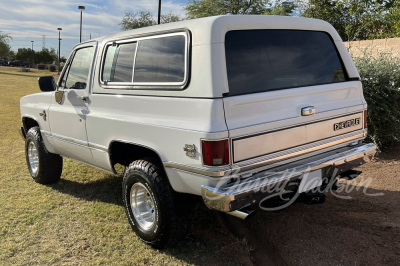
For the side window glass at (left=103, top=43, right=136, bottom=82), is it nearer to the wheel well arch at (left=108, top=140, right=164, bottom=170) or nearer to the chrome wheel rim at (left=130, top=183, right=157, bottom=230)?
the wheel well arch at (left=108, top=140, right=164, bottom=170)

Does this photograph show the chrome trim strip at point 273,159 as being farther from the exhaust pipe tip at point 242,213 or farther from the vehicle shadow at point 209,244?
the vehicle shadow at point 209,244

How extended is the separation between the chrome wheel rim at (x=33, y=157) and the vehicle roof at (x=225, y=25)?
108 inches

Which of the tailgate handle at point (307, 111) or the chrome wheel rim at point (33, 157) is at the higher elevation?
the tailgate handle at point (307, 111)

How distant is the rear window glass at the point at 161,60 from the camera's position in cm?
306

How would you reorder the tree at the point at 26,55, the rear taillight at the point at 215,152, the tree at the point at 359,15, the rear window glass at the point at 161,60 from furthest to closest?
the tree at the point at 26,55
the tree at the point at 359,15
the rear window glass at the point at 161,60
the rear taillight at the point at 215,152

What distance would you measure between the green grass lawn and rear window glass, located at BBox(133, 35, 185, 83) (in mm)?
1611

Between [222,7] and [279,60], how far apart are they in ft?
82.1

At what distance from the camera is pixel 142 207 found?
3621 millimetres

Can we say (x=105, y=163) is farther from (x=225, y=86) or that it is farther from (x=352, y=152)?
(x=352, y=152)

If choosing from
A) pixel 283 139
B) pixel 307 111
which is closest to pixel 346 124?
pixel 307 111

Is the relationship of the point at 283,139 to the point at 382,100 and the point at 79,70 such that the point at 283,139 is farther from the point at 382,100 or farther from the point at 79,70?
the point at 382,100

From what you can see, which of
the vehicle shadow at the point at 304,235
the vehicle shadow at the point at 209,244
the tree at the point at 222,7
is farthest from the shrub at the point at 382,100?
the tree at the point at 222,7

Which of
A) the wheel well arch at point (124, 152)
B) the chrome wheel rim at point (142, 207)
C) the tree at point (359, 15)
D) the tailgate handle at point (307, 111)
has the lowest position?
the chrome wheel rim at point (142, 207)

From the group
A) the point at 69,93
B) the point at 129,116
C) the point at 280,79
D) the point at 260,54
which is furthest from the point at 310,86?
the point at 69,93
